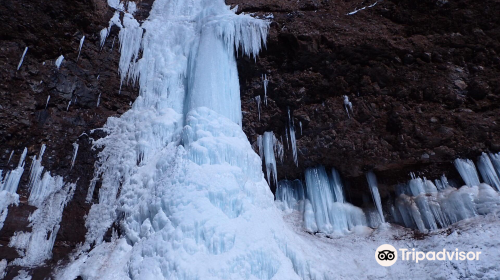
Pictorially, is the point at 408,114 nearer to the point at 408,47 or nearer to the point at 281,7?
the point at 408,47

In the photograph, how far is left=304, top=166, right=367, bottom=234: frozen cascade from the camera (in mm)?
6258

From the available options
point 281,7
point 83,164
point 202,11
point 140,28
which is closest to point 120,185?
point 83,164

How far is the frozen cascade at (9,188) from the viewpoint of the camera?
5.46m

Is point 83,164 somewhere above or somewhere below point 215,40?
below

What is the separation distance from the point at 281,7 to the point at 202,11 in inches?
66.5

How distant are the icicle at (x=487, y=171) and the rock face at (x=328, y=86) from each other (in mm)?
179

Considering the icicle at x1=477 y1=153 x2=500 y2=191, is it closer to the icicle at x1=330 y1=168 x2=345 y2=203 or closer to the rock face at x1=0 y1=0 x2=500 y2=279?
the rock face at x1=0 y1=0 x2=500 y2=279

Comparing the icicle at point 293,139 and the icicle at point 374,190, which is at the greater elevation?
the icicle at point 293,139

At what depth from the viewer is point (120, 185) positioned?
19.9ft

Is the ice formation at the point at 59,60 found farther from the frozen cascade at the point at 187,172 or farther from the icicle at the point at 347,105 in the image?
the icicle at the point at 347,105

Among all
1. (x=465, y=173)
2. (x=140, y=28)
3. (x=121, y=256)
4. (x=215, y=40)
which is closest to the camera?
(x=121, y=256)

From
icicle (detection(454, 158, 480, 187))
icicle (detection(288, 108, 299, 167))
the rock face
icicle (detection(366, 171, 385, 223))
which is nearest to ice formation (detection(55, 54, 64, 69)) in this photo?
the rock face

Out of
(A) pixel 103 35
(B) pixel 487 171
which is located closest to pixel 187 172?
(A) pixel 103 35

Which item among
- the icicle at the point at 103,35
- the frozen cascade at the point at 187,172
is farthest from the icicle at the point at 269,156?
the icicle at the point at 103,35
